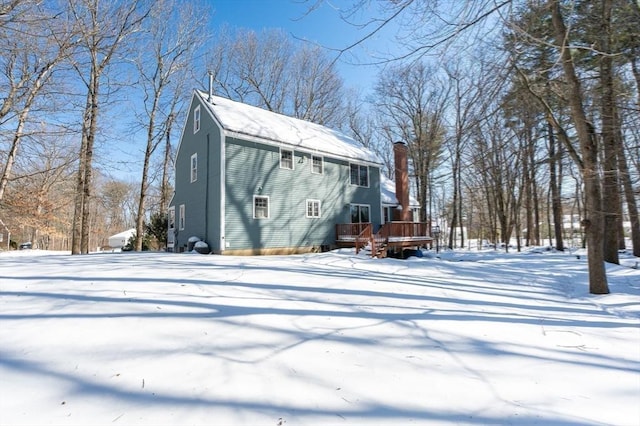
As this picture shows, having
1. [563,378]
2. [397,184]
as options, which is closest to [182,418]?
[563,378]

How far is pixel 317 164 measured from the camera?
16.2m

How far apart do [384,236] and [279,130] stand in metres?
7.19

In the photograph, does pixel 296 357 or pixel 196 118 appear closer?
pixel 296 357

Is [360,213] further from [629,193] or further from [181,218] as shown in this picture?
[629,193]

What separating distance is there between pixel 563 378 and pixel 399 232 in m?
11.9

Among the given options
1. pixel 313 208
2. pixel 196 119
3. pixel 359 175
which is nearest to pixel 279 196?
pixel 313 208

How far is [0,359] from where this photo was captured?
259 centimetres

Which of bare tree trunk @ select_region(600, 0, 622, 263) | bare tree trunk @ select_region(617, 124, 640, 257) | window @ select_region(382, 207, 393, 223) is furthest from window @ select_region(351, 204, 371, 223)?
bare tree trunk @ select_region(617, 124, 640, 257)

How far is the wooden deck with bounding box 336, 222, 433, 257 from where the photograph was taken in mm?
13422

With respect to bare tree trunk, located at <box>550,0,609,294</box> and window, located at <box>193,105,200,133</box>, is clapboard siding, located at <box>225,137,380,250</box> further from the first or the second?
bare tree trunk, located at <box>550,0,609,294</box>

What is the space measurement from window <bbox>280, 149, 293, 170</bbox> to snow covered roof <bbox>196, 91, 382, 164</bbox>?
427mm

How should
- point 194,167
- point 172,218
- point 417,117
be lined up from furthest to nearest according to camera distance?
point 417,117 < point 172,218 < point 194,167

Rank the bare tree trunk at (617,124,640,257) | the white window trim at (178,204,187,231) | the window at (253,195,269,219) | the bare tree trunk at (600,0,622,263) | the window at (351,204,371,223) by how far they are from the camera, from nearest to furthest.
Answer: the bare tree trunk at (600,0,622,263), the bare tree trunk at (617,124,640,257), the window at (253,195,269,219), the white window trim at (178,204,187,231), the window at (351,204,371,223)

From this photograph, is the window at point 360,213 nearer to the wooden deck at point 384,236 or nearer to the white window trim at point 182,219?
the wooden deck at point 384,236
